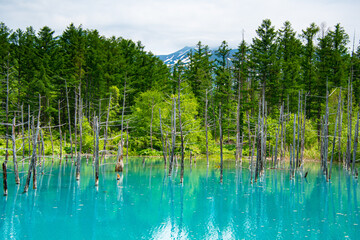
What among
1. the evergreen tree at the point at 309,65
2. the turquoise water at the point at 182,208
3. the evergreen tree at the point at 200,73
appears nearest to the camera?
the turquoise water at the point at 182,208

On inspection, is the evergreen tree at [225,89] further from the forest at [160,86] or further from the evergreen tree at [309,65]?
the evergreen tree at [309,65]

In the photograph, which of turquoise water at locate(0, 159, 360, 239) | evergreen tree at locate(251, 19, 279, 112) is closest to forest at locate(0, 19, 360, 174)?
evergreen tree at locate(251, 19, 279, 112)

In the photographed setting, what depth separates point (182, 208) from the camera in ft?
52.2

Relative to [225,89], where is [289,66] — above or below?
above

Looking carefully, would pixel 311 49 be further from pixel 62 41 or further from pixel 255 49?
pixel 62 41

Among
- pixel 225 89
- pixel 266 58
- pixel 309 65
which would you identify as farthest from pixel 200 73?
pixel 309 65

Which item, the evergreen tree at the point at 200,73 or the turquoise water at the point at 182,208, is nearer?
the turquoise water at the point at 182,208

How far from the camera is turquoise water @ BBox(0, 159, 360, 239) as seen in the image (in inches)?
477

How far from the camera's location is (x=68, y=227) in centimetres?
1242

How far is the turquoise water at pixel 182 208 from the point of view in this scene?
12.1 meters

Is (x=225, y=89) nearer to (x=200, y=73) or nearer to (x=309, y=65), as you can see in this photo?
(x=200, y=73)

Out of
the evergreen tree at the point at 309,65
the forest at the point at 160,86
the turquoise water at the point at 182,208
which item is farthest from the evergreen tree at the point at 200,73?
the turquoise water at the point at 182,208

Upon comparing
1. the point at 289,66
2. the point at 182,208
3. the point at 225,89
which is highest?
the point at 289,66

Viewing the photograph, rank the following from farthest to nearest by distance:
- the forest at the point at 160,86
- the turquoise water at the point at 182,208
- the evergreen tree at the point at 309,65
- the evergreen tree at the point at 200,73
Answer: the evergreen tree at the point at 200,73
the evergreen tree at the point at 309,65
the forest at the point at 160,86
the turquoise water at the point at 182,208
